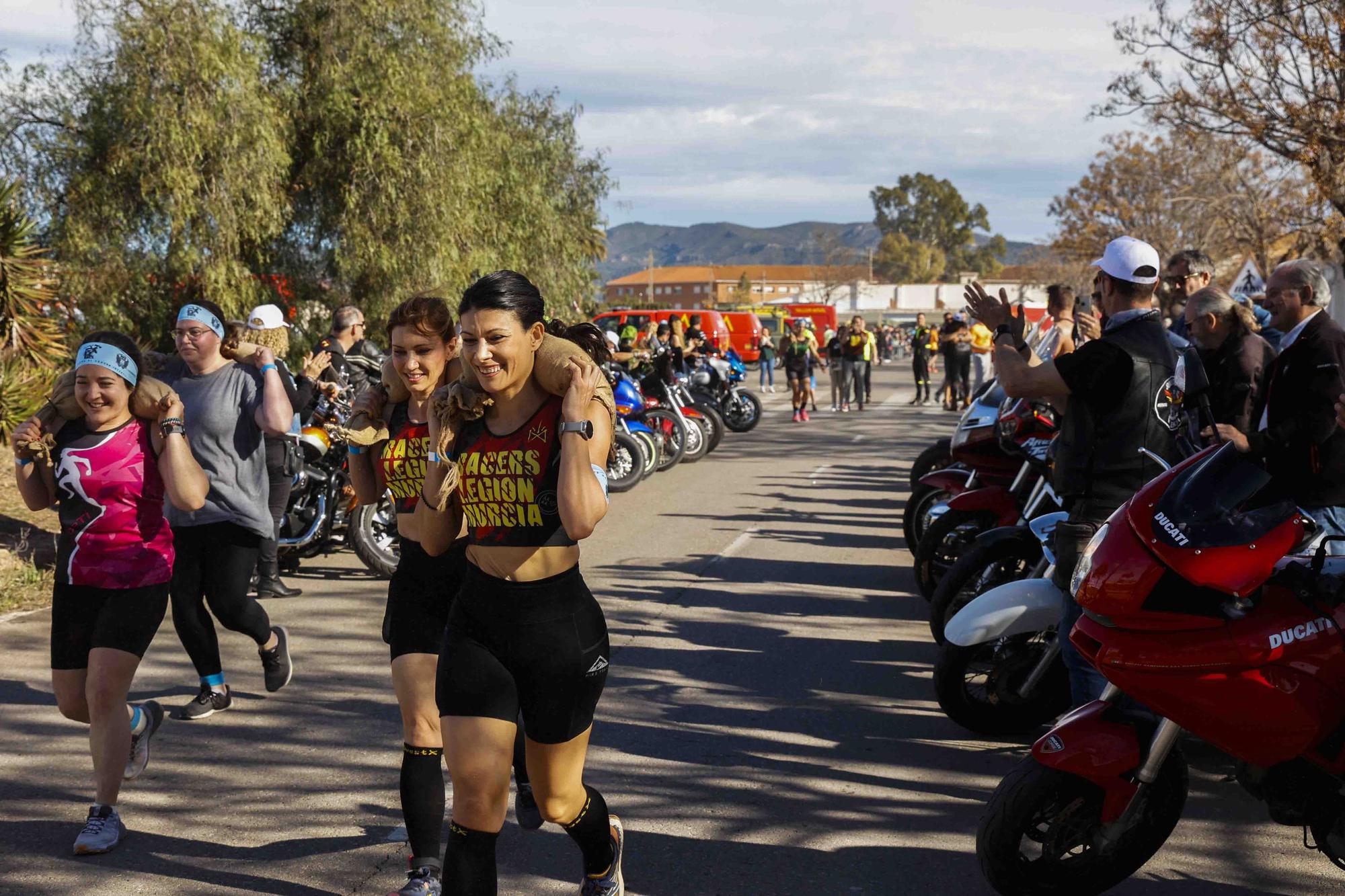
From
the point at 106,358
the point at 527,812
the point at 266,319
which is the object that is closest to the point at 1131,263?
the point at 527,812

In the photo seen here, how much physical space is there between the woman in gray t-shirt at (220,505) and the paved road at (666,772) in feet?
1.07

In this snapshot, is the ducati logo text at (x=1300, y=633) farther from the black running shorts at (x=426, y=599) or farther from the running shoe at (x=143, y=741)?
the running shoe at (x=143, y=741)

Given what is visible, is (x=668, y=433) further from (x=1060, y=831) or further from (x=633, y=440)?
(x=1060, y=831)

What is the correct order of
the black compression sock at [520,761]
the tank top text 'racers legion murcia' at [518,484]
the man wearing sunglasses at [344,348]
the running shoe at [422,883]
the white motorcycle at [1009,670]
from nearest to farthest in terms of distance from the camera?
the tank top text 'racers legion murcia' at [518,484]
the running shoe at [422,883]
the black compression sock at [520,761]
the white motorcycle at [1009,670]
the man wearing sunglasses at [344,348]

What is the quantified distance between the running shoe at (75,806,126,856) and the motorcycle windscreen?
10.8ft

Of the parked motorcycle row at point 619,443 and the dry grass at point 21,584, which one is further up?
the parked motorcycle row at point 619,443

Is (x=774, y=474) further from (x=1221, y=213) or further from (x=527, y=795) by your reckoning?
(x=1221, y=213)

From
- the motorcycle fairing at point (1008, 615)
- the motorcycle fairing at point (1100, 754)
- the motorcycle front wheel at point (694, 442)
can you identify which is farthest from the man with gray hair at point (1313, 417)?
the motorcycle front wheel at point (694, 442)

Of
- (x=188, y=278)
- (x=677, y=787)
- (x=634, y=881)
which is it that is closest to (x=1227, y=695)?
(x=634, y=881)

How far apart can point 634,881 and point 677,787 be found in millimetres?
850


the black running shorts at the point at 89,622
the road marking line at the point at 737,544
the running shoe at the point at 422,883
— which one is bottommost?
the road marking line at the point at 737,544

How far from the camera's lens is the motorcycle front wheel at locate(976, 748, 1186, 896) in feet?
11.5

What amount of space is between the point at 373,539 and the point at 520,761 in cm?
456

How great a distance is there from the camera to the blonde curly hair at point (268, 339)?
669 centimetres
